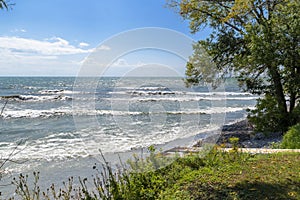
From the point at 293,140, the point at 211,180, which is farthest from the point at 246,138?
the point at 211,180

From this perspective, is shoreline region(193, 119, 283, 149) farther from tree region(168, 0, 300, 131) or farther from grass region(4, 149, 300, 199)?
grass region(4, 149, 300, 199)

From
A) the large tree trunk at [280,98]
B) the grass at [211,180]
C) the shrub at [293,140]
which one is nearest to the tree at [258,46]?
the large tree trunk at [280,98]

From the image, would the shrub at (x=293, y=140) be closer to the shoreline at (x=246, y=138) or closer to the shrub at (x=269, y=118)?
the shoreline at (x=246, y=138)

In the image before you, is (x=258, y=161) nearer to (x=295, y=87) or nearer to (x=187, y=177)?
(x=187, y=177)

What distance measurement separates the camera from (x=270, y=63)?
31.9 feet

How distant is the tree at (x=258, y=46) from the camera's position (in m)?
9.40

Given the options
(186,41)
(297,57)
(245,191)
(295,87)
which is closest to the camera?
(245,191)

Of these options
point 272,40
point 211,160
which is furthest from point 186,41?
point 272,40

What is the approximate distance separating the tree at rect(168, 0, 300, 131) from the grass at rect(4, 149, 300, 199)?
464 centimetres

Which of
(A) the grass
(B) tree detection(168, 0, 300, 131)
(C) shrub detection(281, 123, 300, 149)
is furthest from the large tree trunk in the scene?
(A) the grass

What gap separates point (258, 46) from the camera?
373 inches

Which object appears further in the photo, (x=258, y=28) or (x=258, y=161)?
(x=258, y=28)

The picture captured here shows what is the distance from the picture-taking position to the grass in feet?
13.1

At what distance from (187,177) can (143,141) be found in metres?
6.61
